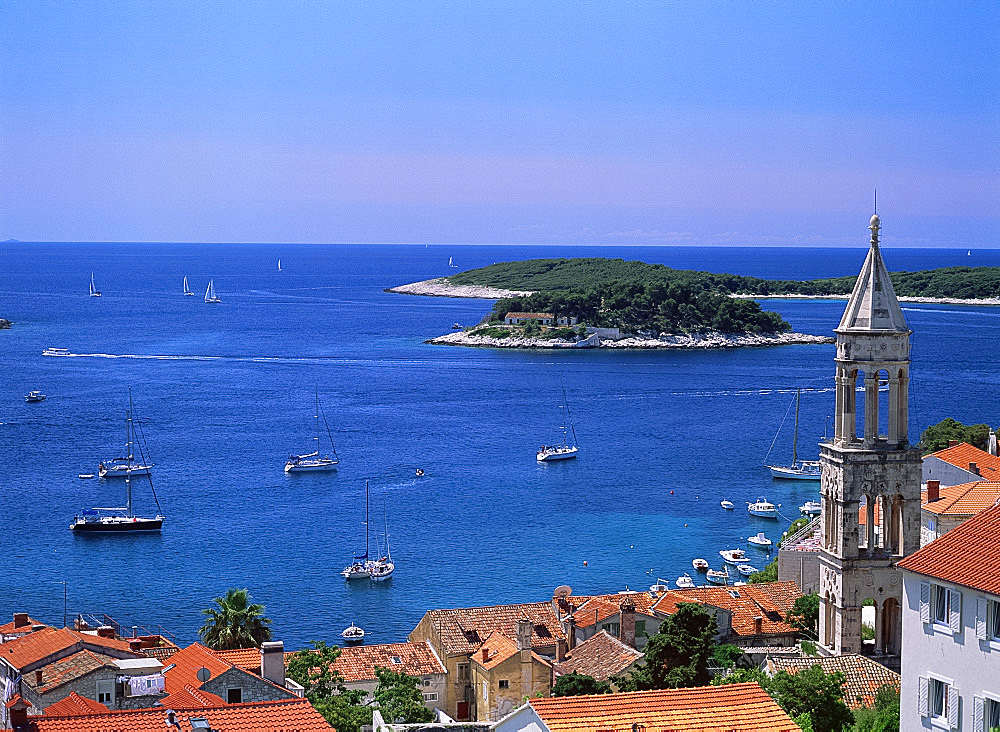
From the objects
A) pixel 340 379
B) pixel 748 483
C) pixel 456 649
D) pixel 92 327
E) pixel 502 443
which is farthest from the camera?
pixel 92 327

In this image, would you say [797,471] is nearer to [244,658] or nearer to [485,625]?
[485,625]

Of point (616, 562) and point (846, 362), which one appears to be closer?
point (846, 362)

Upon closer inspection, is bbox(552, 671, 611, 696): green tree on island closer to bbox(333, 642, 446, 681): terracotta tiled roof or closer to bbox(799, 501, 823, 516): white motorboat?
bbox(333, 642, 446, 681): terracotta tiled roof

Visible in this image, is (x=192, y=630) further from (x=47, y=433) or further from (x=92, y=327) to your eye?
(x=92, y=327)

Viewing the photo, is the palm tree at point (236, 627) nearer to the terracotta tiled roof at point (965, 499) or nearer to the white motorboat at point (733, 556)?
the terracotta tiled roof at point (965, 499)

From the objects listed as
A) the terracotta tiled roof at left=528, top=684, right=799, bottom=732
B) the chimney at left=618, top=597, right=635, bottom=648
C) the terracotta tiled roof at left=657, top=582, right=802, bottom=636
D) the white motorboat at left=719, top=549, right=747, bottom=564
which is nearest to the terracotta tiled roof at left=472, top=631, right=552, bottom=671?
the chimney at left=618, top=597, right=635, bottom=648

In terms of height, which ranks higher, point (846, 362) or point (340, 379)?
point (846, 362)

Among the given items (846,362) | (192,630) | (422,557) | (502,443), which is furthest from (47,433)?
(846,362)

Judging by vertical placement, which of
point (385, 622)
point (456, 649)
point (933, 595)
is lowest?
point (385, 622)

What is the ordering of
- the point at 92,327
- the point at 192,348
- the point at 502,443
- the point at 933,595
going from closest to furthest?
the point at 933,595, the point at 502,443, the point at 192,348, the point at 92,327
